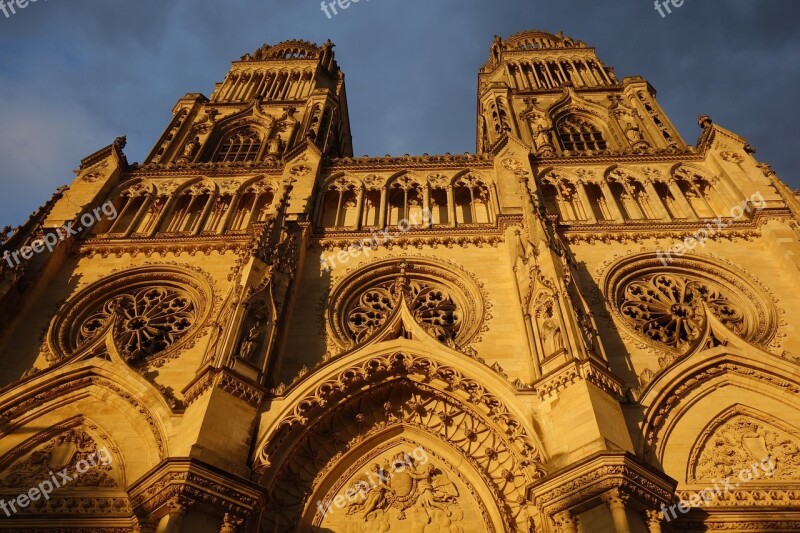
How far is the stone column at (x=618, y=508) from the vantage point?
7.79 m

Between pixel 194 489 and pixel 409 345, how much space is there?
4.92 meters

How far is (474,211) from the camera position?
17375 mm

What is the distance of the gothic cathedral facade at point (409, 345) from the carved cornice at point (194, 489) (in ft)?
0.13

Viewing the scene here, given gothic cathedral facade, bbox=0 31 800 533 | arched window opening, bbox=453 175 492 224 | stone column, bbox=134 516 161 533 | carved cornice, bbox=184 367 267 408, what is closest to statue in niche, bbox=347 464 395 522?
gothic cathedral facade, bbox=0 31 800 533

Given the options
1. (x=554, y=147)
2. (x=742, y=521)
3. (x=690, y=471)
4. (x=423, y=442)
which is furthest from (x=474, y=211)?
(x=742, y=521)


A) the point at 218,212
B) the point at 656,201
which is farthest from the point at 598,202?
the point at 218,212

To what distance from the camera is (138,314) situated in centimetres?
1422

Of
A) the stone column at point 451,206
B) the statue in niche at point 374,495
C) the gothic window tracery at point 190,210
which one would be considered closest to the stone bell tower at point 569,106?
the stone column at point 451,206

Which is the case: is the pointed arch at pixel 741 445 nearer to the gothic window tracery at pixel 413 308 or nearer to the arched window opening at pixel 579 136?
the gothic window tracery at pixel 413 308

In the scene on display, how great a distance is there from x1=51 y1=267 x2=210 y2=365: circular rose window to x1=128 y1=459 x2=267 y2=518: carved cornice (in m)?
4.38

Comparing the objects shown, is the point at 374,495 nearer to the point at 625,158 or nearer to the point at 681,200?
the point at 681,200

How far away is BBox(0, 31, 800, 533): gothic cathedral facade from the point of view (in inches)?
376

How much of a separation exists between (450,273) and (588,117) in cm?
1373

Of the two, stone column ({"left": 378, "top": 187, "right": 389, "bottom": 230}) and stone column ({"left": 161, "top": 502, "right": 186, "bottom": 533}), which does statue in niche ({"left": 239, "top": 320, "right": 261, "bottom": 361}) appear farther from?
stone column ({"left": 378, "top": 187, "right": 389, "bottom": 230})
